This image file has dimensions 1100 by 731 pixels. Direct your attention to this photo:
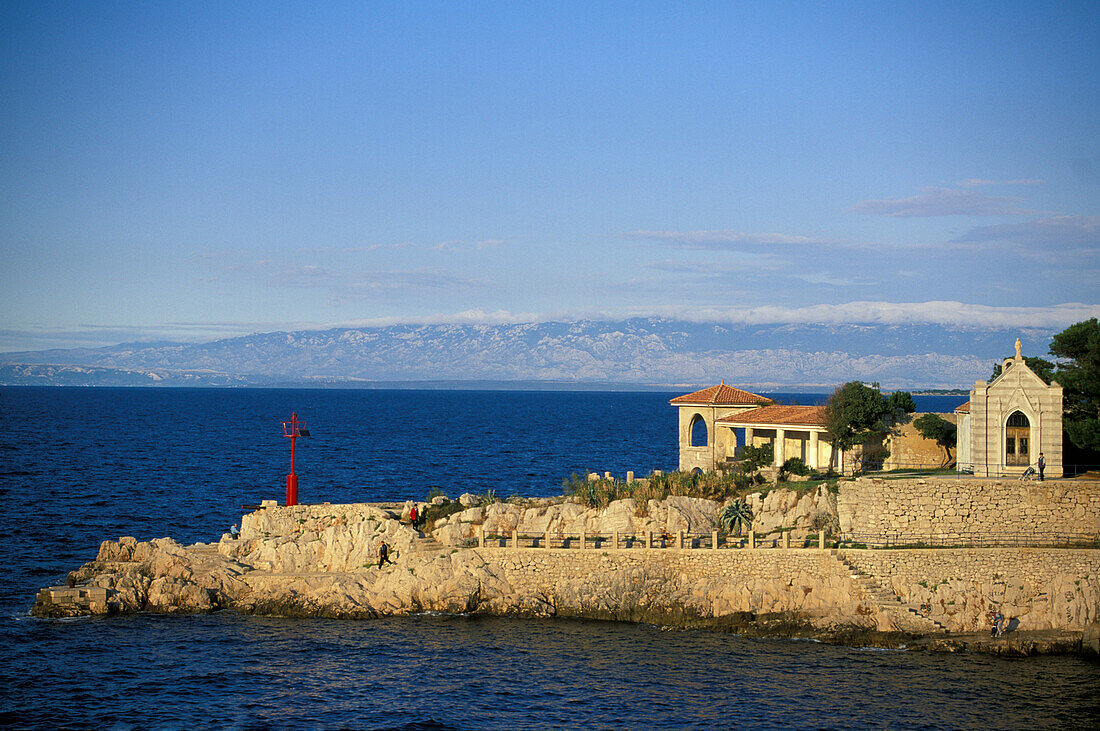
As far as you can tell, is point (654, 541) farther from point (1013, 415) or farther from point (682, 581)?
point (1013, 415)

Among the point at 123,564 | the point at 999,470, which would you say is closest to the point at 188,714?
the point at 123,564

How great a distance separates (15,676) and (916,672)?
25769mm

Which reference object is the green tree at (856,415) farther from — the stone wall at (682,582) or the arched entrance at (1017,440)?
the stone wall at (682,582)

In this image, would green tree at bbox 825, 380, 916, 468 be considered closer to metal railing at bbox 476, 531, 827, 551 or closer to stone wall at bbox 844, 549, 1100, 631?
metal railing at bbox 476, 531, 827, 551

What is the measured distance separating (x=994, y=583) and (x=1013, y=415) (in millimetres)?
8839

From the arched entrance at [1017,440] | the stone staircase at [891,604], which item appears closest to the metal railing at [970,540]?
the stone staircase at [891,604]

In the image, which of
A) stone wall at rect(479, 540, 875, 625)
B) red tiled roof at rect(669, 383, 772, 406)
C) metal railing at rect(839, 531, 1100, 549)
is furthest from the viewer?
red tiled roof at rect(669, 383, 772, 406)

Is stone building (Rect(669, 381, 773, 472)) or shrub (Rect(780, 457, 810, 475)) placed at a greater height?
stone building (Rect(669, 381, 773, 472))

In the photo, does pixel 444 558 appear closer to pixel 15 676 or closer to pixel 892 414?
pixel 15 676

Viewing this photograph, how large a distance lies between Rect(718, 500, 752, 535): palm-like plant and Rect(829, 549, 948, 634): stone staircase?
18.8 ft

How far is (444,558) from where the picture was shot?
35.2 m

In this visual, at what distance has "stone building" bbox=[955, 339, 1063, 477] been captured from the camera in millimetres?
Answer: 37188

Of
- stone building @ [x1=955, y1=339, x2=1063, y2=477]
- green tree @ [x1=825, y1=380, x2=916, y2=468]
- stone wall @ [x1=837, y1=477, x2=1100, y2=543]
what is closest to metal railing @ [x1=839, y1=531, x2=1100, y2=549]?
stone wall @ [x1=837, y1=477, x2=1100, y2=543]

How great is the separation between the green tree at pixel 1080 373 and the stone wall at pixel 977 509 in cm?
570
